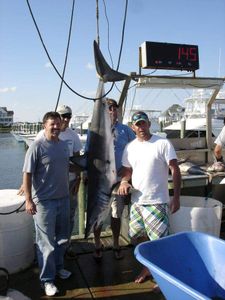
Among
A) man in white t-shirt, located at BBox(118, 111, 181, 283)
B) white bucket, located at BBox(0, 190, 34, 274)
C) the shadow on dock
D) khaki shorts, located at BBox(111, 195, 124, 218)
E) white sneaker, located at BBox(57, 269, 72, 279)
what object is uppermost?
man in white t-shirt, located at BBox(118, 111, 181, 283)

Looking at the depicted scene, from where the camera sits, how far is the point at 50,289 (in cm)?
335

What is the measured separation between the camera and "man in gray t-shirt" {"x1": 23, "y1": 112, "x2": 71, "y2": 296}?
129 inches

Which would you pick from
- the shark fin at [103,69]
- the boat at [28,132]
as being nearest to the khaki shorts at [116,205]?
the shark fin at [103,69]

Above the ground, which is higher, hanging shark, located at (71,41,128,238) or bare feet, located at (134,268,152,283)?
hanging shark, located at (71,41,128,238)

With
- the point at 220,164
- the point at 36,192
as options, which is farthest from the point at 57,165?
the point at 220,164

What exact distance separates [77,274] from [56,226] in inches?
25.8

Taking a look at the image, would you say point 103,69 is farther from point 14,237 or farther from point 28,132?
point 28,132

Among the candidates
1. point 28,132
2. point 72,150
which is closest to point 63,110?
point 72,150

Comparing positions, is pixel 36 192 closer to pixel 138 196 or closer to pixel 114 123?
pixel 138 196

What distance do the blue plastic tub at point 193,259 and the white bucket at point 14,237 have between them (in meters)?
1.77

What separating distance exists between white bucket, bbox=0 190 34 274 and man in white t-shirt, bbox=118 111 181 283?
45.3 inches

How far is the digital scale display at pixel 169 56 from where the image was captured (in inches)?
229

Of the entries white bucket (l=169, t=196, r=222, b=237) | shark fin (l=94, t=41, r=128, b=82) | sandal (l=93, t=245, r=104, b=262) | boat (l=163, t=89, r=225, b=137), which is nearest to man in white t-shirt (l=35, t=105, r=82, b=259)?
sandal (l=93, t=245, r=104, b=262)

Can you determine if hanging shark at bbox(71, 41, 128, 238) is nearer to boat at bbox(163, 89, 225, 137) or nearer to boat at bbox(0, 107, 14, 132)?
boat at bbox(163, 89, 225, 137)
